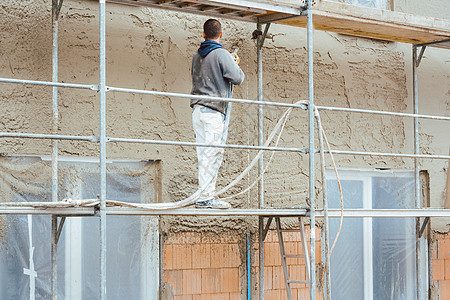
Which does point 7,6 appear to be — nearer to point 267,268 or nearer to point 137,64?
point 137,64

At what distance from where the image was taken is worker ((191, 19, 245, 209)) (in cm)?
659

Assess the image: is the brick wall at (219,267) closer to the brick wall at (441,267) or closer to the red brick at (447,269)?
the brick wall at (441,267)

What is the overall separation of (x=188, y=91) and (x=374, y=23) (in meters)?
1.90

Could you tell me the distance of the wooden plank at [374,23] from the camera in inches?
288

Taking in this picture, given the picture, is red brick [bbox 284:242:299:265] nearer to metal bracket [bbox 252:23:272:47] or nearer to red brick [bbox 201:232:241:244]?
red brick [bbox 201:232:241:244]

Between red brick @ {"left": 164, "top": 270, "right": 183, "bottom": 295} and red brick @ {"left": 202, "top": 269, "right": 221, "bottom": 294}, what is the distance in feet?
0.81

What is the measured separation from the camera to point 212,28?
265 inches

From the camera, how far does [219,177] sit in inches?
303

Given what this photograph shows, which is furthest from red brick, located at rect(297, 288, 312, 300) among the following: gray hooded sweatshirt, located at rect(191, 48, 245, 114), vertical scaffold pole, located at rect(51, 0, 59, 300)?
vertical scaffold pole, located at rect(51, 0, 59, 300)

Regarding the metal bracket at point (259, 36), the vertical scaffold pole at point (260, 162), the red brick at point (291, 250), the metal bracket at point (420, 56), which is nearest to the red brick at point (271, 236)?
the red brick at point (291, 250)

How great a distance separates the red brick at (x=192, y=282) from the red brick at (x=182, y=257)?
0.06 metres

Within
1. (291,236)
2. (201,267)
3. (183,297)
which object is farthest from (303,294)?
(183,297)

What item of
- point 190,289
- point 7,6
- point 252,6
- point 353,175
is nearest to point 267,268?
point 190,289

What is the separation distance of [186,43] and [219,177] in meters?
1.33
